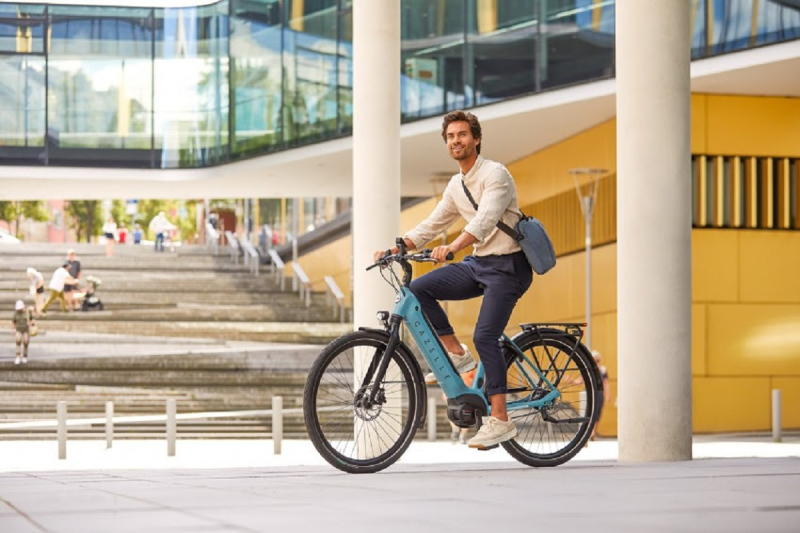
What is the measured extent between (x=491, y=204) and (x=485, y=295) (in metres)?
0.48

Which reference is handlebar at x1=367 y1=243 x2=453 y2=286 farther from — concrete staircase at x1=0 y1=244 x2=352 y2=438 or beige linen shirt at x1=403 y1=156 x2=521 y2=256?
concrete staircase at x1=0 y1=244 x2=352 y2=438

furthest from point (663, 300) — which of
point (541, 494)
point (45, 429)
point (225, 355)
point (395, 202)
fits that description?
point (225, 355)

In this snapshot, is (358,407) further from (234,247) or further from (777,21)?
(234,247)

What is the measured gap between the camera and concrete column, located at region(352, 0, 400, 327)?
1252 centimetres

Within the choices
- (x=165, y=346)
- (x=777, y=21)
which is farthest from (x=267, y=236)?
(x=777, y=21)

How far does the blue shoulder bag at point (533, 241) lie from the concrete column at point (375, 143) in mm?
4919

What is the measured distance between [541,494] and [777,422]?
15.6 meters

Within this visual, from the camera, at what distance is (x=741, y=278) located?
25.0 m

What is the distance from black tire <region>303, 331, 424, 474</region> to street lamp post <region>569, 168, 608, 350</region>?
17.9 m

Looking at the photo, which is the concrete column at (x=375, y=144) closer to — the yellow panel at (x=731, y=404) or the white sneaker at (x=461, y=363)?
the white sneaker at (x=461, y=363)

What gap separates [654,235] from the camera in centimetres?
855

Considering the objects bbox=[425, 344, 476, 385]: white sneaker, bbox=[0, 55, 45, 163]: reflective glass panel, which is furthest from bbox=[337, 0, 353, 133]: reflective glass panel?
bbox=[425, 344, 476, 385]: white sneaker

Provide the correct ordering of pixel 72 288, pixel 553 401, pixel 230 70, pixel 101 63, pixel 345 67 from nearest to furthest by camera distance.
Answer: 1. pixel 553 401
2. pixel 345 67
3. pixel 72 288
4. pixel 230 70
5. pixel 101 63

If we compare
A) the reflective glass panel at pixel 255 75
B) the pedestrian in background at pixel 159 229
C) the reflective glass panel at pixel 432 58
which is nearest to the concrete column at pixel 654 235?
the reflective glass panel at pixel 432 58
